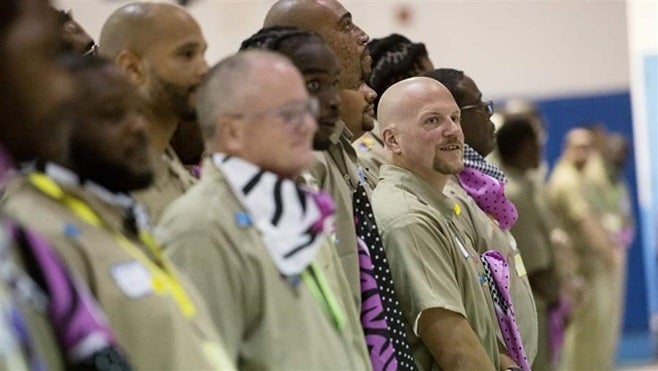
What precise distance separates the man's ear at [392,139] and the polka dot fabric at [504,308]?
429 millimetres

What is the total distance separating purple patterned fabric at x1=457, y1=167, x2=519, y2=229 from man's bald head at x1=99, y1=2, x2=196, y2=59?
1.83 meters

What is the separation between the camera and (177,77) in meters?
3.55

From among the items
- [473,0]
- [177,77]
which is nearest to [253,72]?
[177,77]

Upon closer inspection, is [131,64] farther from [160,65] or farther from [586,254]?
[586,254]

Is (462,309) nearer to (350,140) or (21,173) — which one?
(350,140)

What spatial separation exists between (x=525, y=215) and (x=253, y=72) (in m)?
5.26

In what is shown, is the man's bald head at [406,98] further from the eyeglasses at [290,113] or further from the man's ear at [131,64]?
the eyeglasses at [290,113]

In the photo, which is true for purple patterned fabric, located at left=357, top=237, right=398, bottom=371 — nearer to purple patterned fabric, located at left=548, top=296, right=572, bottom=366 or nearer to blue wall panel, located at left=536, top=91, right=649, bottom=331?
purple patterned fabric, located at left=548, top=296, right=572, bottom=366

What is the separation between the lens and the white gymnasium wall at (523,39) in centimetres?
1041

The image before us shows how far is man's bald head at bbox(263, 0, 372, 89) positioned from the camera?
438cm

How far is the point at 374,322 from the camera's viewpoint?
12.8ft

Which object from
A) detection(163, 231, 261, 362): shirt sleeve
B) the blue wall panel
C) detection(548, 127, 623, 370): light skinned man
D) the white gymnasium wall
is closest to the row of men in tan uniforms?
detection(163, 231, 261, 362): shirt sleeve

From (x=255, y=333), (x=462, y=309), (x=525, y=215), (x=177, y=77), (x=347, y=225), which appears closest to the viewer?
(x=255, y=333)

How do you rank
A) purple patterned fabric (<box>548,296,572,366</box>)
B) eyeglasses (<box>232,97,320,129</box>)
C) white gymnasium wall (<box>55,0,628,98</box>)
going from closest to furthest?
eyeglasses (<box>232,97,320,129</box>) → purple patterned fabric (<box>548,296,572,366</box>) → white gymnasium wall (<box>55,0,628,98</box>)
